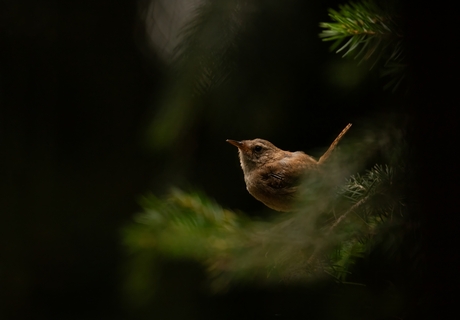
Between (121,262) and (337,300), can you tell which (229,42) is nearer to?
(337,300)

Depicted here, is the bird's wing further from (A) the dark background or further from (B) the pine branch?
(A) the dark background

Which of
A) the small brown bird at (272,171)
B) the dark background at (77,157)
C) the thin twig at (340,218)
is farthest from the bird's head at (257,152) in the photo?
the thin twig at (340,218)

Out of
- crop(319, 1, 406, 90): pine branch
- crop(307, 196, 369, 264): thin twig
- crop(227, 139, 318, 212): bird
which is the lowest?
crop(227, 139, 318, 212): bird

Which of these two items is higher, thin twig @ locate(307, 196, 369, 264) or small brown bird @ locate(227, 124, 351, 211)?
thin twig @ locate(307, 196, 369, 264)

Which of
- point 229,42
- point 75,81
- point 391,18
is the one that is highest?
point 391,18

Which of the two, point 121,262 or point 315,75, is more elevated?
point 315,75

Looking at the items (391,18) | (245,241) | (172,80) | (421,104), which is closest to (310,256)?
(245,241)

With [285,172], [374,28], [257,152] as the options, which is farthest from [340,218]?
[257,152]

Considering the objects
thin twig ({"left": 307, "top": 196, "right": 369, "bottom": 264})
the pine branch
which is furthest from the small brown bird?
thin twig ({"left": 307, "top": 196, "right": 369, "bottom": 264})
